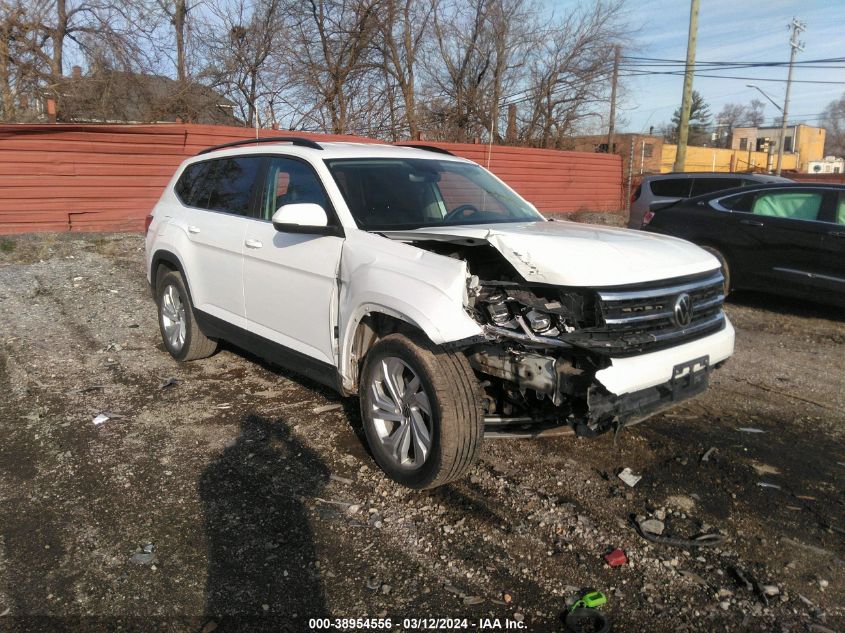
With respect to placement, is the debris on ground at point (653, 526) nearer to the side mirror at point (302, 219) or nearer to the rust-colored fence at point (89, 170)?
the side mirror at point (302, 219)

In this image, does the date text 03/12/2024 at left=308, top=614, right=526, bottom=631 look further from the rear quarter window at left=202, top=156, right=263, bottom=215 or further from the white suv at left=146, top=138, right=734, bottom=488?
the rear quarter window at left=202, top=156, right=263, bottom=215

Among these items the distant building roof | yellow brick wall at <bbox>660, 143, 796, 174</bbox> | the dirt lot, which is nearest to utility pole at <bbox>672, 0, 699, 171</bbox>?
the distant building roof

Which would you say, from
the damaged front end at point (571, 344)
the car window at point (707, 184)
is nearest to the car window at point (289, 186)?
the damaged front end at point (571, 344)

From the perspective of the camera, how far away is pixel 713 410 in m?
4.82

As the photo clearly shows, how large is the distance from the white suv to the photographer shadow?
48cm

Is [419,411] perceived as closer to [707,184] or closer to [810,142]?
[707,184]

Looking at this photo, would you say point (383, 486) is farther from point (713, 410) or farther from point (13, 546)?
point (713, 410)

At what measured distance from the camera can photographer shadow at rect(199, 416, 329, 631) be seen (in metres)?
2.70

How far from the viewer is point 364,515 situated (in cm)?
341

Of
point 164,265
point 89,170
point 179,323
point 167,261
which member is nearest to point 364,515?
point 179,323

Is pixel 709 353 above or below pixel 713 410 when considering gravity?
above

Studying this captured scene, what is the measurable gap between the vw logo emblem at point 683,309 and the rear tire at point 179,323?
3.80 metres

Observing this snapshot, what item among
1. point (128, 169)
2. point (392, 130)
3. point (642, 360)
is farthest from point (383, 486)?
point (392, 130)

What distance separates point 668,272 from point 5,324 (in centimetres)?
675
